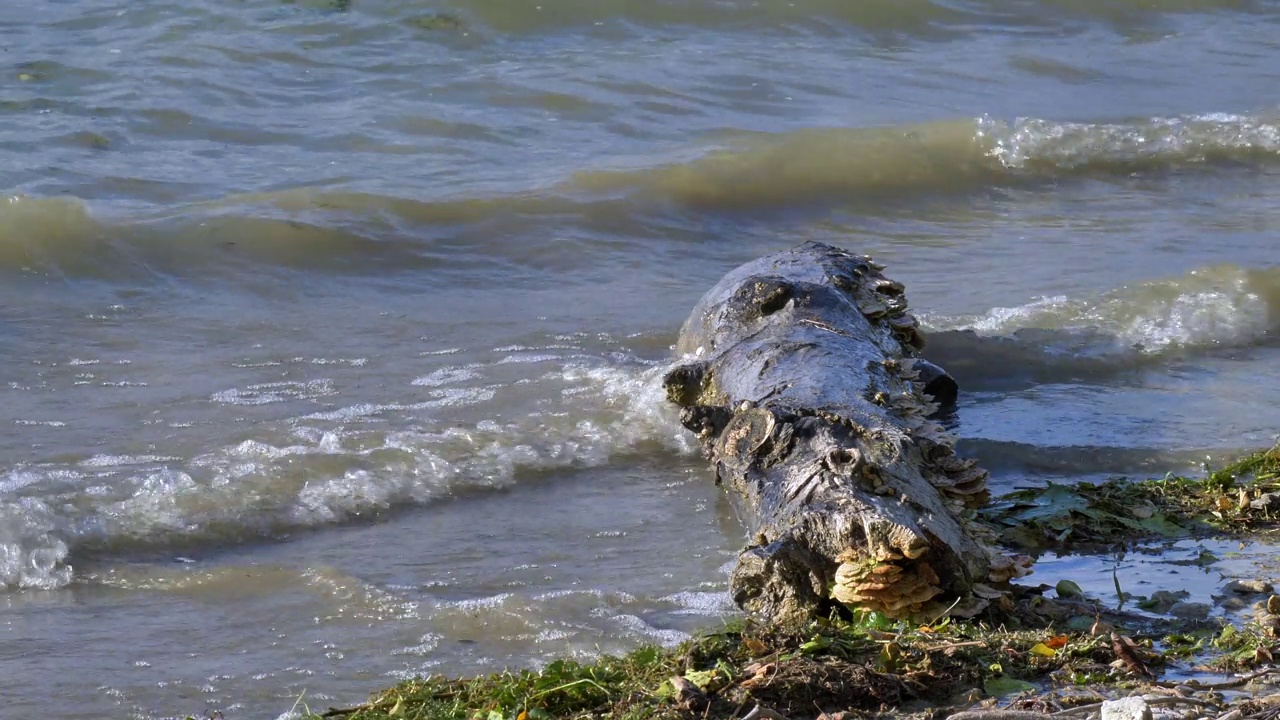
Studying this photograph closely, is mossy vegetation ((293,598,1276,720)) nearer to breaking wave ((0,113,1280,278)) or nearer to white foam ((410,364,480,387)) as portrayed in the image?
white foam ((410,364,480,387))

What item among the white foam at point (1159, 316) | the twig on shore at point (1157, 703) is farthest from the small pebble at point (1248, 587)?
the white foam at point (1159, 316)

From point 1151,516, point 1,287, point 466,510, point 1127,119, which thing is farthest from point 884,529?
point 1127,119

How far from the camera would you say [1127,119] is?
40.3ft

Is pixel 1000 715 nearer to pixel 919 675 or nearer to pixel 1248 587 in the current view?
pixel 919 675

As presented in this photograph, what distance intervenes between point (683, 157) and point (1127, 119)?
4.10 m

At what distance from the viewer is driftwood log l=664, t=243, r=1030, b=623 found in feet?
12.6

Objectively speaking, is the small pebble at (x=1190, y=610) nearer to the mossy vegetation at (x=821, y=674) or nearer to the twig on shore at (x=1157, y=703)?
the mossy vegetation at (x=821, y=674)

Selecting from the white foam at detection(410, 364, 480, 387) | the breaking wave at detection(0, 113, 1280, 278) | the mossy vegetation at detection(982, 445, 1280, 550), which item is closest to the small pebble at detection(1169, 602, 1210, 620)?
the mossy vegetation at detection(982, 445, 1280, 550)

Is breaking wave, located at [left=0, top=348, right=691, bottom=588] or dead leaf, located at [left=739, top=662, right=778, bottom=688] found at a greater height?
dead leaf, located at [left=739, top=662, right=778, bottom=688]

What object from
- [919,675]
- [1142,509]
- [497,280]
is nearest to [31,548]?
[919,675]

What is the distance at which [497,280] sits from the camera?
857 cm

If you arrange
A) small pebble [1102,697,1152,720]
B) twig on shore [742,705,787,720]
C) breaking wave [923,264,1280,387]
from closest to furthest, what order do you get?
small pebble [1102,697,1152,720], twig on shore [742,705,787,720], breaking wave [923,264,1280,387]

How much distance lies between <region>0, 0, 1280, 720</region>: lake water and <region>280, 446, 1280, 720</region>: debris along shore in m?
0.64

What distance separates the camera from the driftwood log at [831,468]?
3850mm
